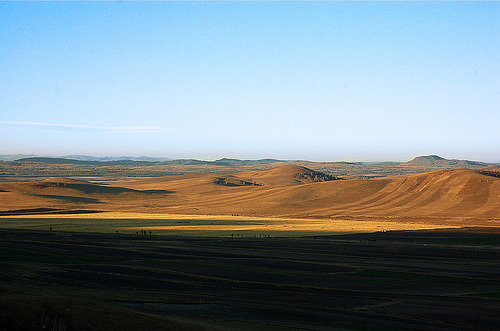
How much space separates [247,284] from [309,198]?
366ft

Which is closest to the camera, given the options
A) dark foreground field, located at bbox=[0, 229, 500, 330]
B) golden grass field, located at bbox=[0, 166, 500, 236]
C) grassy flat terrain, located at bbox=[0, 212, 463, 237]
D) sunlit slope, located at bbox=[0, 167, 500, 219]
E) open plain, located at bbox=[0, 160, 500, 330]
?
dark foreground field, located at bbox=[0, 229, 500, 330]

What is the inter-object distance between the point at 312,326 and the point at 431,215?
314ft

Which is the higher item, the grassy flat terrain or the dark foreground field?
the dark foreground field

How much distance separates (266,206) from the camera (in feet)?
470

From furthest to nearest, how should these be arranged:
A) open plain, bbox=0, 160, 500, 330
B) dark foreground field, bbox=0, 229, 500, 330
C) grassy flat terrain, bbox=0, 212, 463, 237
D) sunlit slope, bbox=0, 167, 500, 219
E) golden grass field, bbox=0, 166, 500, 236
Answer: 1. sunlit slope, bbox=0, 167, 500, 219
2. golden grass field, bbox=0, 166, 500, 236
3. grassy flat terrain, bbox=0, 212, 463, 237
4. open plain, bbox=0, 160, 500, 330
5. dark foreground field, bbox=0, 229, 500, 330

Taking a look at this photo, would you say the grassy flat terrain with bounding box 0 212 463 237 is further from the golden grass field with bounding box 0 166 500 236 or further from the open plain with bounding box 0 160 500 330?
the open plain with bounding box 0 160 500 330

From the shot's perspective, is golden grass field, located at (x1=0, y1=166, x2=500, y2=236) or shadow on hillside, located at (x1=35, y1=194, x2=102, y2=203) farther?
shadow on hillside, located at (x1=35, y1=194, x2=102, y2=203)

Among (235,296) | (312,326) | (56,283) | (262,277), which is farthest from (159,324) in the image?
(262,277)

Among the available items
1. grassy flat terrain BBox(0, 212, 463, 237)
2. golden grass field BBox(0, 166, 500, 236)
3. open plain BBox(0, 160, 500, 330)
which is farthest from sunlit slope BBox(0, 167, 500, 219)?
grassy flat terrain BBox(0, 212, 463, 237)

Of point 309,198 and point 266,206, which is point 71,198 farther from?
point 309,198

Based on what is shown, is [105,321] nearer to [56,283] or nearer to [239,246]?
[56,283]

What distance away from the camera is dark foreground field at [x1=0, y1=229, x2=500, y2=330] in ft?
83.1

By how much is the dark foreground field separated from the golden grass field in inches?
914

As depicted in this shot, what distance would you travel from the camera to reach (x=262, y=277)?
43.7 metres
